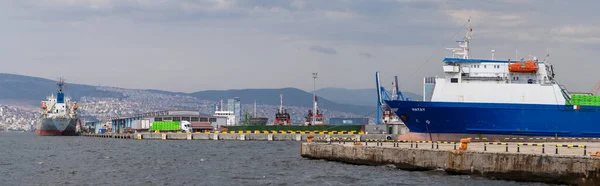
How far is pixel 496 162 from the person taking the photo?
119ft

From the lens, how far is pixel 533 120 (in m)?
70.1

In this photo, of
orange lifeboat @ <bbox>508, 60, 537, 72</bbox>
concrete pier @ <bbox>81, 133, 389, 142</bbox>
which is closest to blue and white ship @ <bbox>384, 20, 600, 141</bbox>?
orange lifeboat @ <bbox>508, 60, 537, 72</bbox>

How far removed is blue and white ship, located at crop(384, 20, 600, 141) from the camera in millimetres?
70062

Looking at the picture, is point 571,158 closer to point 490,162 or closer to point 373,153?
point 490,162

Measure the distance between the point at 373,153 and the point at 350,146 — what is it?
344cm

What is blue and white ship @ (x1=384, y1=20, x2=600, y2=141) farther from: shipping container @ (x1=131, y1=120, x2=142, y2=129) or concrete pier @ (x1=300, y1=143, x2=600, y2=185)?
shipping container @ (x1=131, y1=120, x2=142, y2=129)

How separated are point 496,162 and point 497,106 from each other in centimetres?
3518

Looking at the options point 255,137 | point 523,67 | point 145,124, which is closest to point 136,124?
point 145,124

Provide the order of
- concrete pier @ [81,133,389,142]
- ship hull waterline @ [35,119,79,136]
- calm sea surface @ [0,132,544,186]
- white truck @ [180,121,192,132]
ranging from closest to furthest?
1. calm sea surface @ [0,132,544,186]
2. concrete pier @ [81,133,389,142]
3. white truck @ [180,121,192,132]
4. ship hull waterline @ [35,119,79,136]

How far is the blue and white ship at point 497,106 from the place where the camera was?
230 ft

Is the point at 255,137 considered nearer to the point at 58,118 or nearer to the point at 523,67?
the point at 523,67

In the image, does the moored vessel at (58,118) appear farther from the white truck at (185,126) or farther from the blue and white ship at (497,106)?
the blue and white ship at (497,106)

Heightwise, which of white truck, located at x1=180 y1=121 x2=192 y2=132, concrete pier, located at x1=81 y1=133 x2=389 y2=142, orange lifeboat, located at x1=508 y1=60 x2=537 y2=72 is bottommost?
concrete pier, located at x1=81 y1=133 x2=389 y2=142

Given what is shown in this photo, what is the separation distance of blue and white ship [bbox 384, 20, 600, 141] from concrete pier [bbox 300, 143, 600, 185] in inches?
984
